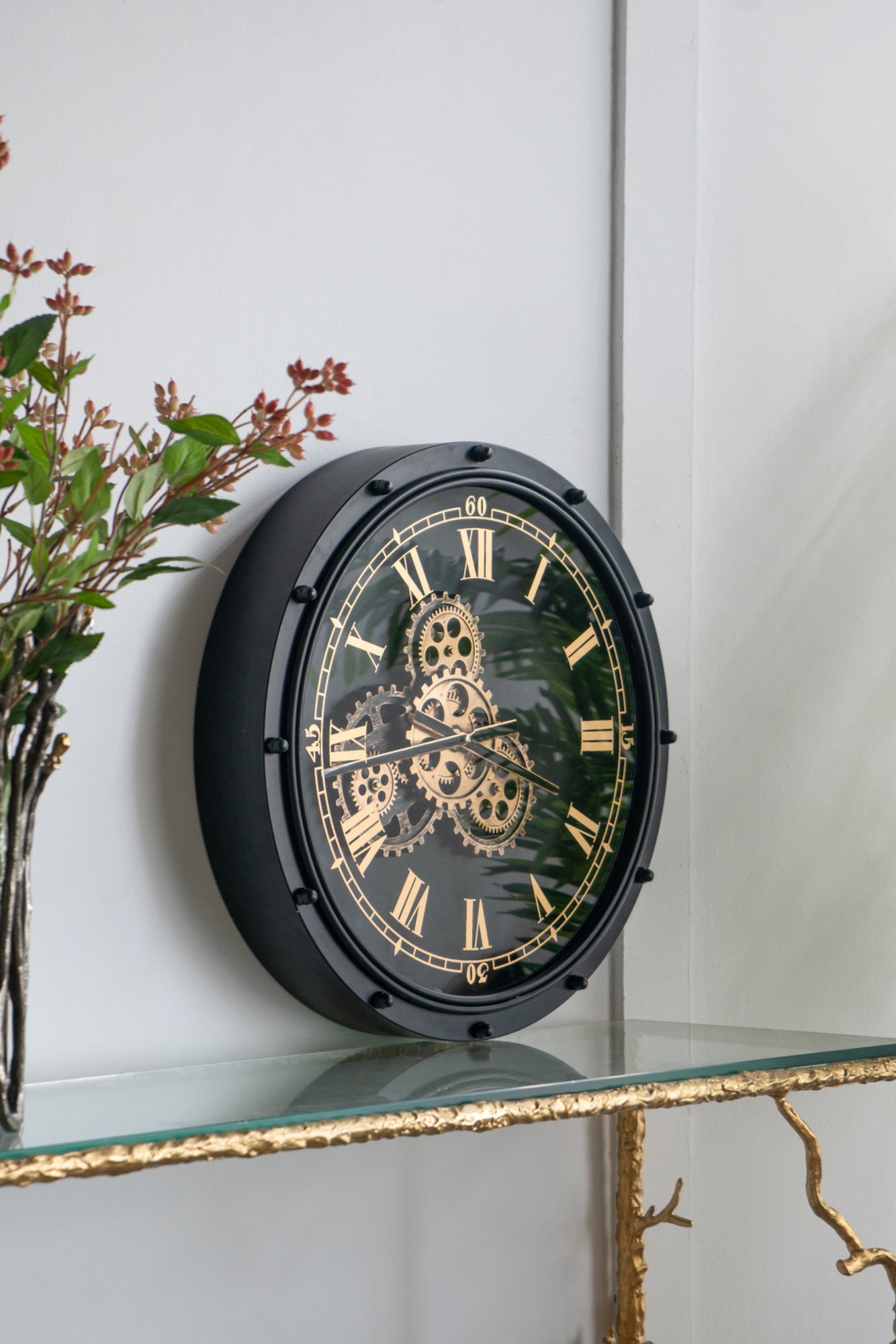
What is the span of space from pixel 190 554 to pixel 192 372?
5.8 inches

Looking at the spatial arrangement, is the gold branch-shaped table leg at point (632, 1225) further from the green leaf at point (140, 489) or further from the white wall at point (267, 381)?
the green leaf at point (140, 489)

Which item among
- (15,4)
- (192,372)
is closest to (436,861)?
(192,372)

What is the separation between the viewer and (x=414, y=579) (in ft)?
3.59

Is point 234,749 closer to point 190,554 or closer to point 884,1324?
point 190,554

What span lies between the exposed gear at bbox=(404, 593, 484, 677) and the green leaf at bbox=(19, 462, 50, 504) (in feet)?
1.34

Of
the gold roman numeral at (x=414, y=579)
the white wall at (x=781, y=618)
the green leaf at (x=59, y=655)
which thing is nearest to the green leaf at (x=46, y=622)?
the green leaf at (x=59, y=655)

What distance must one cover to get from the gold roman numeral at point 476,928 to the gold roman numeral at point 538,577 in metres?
0.27

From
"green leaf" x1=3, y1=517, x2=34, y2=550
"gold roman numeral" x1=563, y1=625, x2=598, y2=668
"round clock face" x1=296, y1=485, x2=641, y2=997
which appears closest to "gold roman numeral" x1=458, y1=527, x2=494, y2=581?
"round clock face" x1=296, y1=485, x2=641, y2=997

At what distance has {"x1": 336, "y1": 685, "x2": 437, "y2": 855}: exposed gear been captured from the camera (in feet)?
3.44

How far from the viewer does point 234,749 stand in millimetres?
1005

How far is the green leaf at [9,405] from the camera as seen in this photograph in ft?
2.35

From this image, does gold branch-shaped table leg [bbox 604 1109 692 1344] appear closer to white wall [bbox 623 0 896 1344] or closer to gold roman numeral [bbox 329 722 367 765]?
white wall [bbox 623 0 896 1344]

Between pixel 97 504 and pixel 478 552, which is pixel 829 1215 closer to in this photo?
pixel 478 552

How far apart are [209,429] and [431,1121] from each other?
1.56 ft
